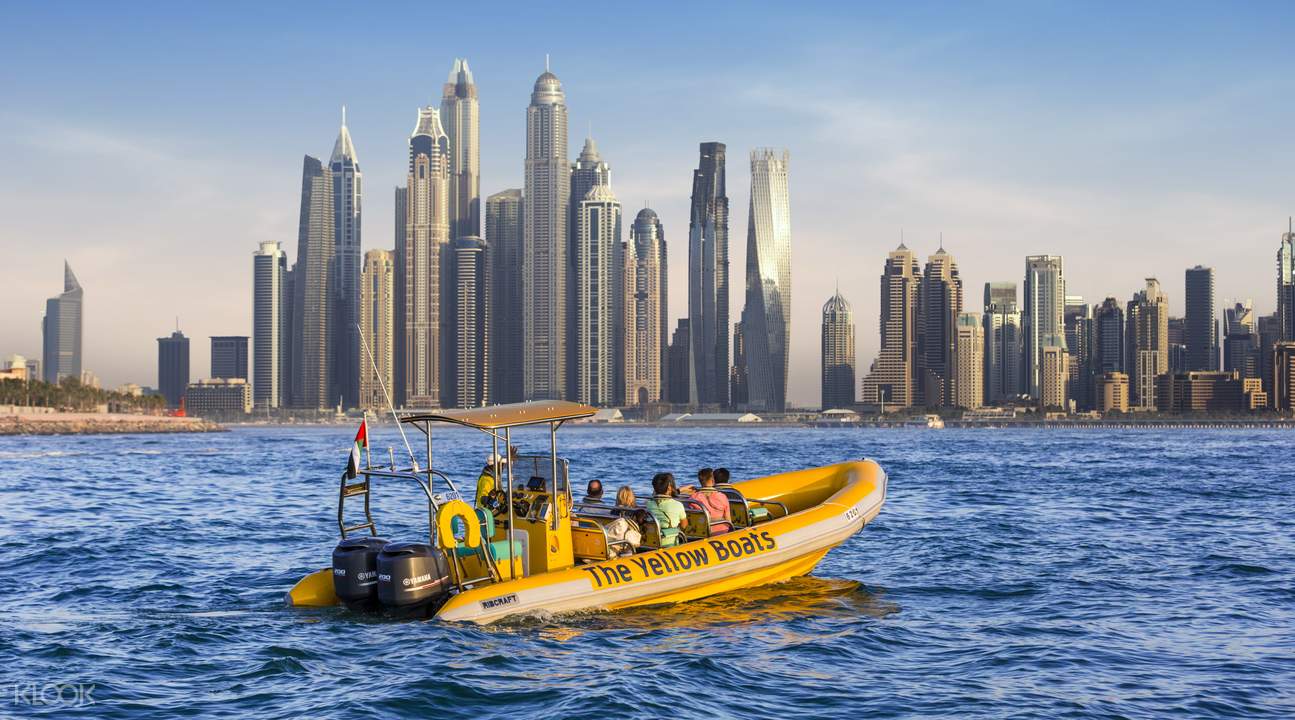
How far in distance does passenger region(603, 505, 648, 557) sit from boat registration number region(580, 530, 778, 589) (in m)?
0.37

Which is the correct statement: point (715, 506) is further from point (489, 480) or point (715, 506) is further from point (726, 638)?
point (489, 480)

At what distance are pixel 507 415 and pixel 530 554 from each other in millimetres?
1709

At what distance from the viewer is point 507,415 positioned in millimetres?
13898

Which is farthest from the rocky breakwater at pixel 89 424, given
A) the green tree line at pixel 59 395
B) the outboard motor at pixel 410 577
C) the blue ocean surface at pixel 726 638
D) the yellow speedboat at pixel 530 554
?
the outboard motor at pixel 410 577

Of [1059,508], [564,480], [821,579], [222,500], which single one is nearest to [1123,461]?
[1059,508]

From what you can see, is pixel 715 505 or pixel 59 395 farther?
pixel 59 395

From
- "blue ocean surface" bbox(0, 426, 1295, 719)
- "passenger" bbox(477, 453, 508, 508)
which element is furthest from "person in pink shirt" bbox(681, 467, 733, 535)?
"passenger" bbox(477, 453, 508, 508)

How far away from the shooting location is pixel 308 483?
1721 inches

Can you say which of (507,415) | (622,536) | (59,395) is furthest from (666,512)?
(59,395)

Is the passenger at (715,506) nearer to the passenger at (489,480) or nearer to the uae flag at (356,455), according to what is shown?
the passenger at (489,480)

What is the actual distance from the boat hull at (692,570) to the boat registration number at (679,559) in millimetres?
12

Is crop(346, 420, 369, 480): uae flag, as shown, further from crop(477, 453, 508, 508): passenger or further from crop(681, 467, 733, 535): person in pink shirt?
crop(681, 467, 733, 535): person in pink shirt

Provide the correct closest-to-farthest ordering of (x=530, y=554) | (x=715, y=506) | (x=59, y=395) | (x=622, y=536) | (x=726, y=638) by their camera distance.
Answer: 1. (x=726, y=638)
2. (x=530, y=554)
3. (x=622, y=536)
4. (x=715, y=506)
5. (x=59, y=395)

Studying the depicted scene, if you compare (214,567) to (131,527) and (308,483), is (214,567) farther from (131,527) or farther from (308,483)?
(308,483)
